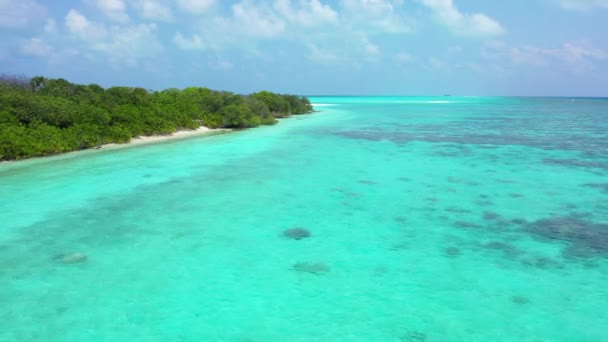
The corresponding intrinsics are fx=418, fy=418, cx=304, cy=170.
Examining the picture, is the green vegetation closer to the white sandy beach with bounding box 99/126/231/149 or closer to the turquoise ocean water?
the white sandy beach with bounding box 99/126/231/149

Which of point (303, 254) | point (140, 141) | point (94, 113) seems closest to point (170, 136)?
point (140, 141)

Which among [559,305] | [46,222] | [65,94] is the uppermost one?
[65,94]

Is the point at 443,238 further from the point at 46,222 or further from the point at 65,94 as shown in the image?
the point at 65,94

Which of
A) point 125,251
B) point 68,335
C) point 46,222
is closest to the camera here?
point 68,335

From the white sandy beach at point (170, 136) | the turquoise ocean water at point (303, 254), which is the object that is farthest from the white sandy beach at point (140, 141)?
the turquoise ocean water at point (303, 254)

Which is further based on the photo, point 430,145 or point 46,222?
point 430,145

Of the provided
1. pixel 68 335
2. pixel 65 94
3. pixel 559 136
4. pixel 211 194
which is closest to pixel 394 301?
pixel 68 335

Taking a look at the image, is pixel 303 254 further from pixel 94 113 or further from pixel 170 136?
pixel 170 136

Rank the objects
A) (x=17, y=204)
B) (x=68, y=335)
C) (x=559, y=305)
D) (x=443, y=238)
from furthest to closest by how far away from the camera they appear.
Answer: (x=17, y=204)
(x=443, y=238)
(x=559, y=305)
(x=68, y=335)
